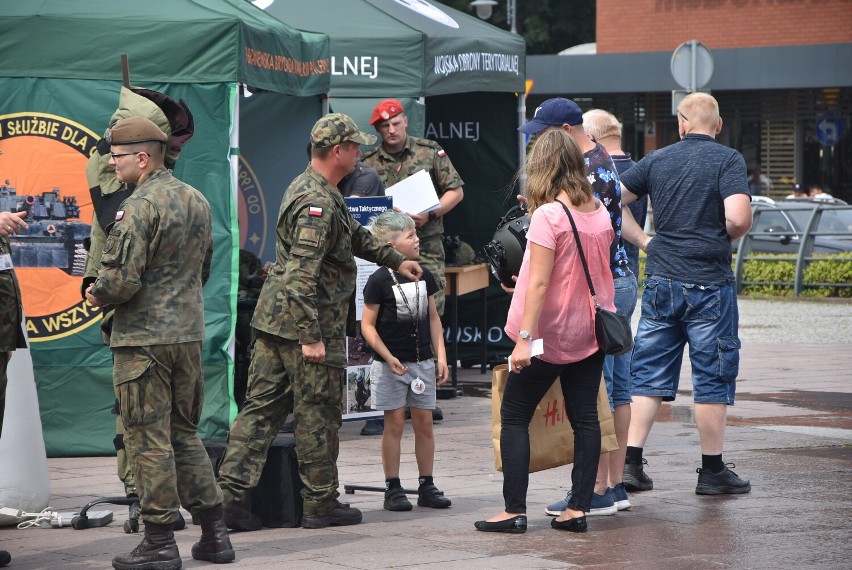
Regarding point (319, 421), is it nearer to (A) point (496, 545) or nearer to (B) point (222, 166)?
(A) point (496, 545)

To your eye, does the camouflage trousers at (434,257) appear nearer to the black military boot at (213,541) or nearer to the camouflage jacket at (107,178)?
the camouflage jacket at (107,178)

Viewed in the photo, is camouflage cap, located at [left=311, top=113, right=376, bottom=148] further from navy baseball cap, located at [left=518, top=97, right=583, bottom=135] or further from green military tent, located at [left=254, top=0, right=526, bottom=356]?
green military tent, located at [left=254, top=0, right=526, bottom=356]

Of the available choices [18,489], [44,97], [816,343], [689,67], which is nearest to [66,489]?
[18,489]

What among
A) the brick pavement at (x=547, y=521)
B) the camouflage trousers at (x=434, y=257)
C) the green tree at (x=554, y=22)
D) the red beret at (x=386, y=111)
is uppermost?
the green tree at (x=554, y=22)

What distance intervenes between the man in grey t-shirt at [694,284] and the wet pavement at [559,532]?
0.37 metres

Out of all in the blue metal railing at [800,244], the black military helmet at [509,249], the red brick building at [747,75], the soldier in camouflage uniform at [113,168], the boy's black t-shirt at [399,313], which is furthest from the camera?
the red brick building at [747,75]

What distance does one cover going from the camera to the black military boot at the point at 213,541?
6000 mm

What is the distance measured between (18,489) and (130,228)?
6.31 ft

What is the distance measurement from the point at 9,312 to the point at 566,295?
250cm

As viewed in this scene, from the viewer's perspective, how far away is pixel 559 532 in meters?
6.57

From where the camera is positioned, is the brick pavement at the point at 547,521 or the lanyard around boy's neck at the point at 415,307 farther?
the lanyard around boy's neck at the point at 415,307

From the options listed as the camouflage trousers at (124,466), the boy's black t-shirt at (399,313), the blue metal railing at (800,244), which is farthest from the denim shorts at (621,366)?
the blue metal railing at (800,244)

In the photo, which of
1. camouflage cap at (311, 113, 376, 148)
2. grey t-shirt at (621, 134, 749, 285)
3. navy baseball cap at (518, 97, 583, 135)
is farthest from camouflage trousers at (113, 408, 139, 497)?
grey t-shirt at (621, 134, 749, 285)

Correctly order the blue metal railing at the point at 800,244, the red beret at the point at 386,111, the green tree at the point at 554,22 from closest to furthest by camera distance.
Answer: the red beret at the point at 386,111
the blue metal railing at the point at 800,244
the green tree at the point at 554,22
